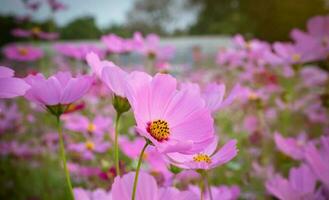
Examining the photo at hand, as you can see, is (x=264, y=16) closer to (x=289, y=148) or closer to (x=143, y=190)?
(x=289, y=148)

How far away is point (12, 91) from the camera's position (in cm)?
29

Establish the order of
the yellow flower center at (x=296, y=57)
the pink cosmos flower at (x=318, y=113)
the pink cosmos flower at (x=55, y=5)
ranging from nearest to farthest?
1. the yellow flower center at (x=296, y=57)
2. the pink cosmos flower at (x=318, y=113)
3. the pink cosmos flower at (x=55, y=5)

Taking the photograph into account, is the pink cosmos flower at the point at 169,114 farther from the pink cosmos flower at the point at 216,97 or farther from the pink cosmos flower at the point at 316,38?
the pink cosmos flower at the point at 316,38

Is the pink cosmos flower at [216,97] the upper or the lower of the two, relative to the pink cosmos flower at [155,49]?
lower

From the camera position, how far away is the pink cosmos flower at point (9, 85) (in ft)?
0.94

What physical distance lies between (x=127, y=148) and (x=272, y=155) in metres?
0.72

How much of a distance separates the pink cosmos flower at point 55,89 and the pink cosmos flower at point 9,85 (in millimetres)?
38

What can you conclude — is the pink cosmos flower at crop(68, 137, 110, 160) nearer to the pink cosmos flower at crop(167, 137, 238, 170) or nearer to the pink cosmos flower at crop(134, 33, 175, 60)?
the pink cosmos flower at crop(134, 33, 175, 60)

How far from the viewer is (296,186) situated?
1.47 ft

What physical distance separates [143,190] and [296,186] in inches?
8.2

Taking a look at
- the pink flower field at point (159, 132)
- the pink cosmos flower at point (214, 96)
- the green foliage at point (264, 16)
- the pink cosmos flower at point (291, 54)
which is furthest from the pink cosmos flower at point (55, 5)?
the green foliage at point (264, 16)

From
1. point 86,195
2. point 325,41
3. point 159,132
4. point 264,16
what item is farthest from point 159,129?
point 264,16

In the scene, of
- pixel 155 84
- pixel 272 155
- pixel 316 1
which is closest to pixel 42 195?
pixel 272 155

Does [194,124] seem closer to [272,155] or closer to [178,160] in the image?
[178,160]
